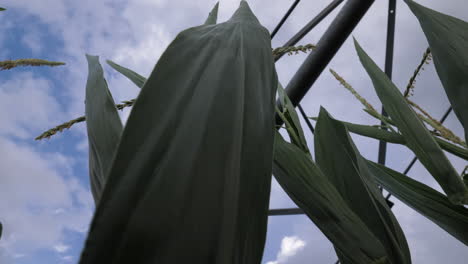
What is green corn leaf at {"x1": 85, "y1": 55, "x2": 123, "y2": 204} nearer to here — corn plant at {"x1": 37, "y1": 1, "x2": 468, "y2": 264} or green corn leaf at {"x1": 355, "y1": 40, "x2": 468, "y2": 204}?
corn plant at {"x1": 37, "y1": 1, "x2": 468, "y2": 264}

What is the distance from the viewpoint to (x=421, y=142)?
0.67 ft

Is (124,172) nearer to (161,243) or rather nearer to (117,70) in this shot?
(161,243)

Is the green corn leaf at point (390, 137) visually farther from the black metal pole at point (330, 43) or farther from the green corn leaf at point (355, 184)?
the black metal pole at point (330, 43)

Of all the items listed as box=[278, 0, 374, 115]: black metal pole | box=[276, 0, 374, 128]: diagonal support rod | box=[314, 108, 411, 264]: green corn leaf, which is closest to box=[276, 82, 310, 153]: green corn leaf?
box=[314, 108, 411, 264]: green corn leaf

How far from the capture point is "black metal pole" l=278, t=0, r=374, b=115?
1551mm

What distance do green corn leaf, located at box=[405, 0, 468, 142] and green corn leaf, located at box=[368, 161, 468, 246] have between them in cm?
5

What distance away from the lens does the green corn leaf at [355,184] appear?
0.65ft

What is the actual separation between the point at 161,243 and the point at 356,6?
163cm

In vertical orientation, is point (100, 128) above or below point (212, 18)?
below

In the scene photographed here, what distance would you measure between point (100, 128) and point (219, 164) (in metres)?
0.07

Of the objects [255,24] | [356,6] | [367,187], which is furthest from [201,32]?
[356,6]

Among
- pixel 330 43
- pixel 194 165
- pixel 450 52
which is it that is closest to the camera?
pixel 194 165

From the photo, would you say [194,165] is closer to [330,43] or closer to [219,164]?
[219,164]

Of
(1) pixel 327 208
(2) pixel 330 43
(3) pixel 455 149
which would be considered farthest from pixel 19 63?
(2) pixel 330 43
